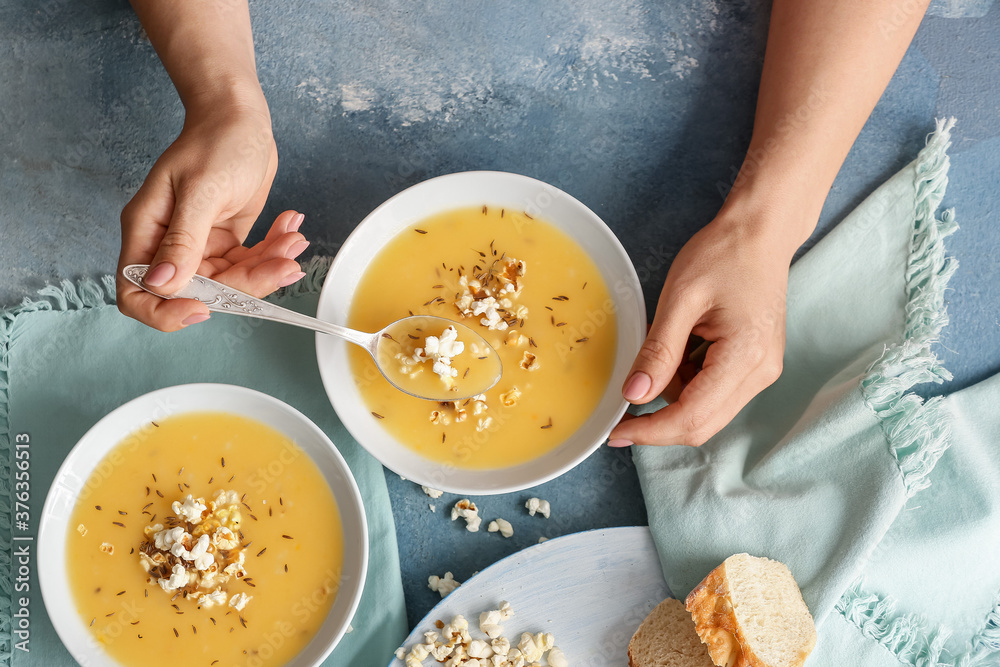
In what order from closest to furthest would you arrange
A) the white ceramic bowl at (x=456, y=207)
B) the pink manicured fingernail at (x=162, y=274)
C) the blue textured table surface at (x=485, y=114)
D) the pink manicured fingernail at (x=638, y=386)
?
the pink manicured fingernail at (x=162, y=274) → the pink manicured fingernail at (x=638, y=386) → the white ceramic bowl at (x=456, y=207) → the blue textured table surface at (x=485, y=114)

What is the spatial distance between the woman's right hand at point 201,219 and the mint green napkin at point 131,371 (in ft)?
0.63

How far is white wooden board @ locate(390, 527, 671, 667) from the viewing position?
1615mm

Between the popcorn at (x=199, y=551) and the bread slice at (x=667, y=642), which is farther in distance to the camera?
the bread slice at (x=667, y=642)

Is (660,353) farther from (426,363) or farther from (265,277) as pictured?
(265,277)

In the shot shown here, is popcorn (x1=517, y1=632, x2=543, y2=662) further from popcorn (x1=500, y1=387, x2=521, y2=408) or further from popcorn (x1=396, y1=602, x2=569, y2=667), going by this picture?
popcorn (x1=500, y1=387, x2=521, y2=408)

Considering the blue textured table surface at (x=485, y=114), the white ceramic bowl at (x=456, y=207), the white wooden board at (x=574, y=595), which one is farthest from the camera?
the blue textured table surface at (x=485, y=114)

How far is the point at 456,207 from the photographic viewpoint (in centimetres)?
163

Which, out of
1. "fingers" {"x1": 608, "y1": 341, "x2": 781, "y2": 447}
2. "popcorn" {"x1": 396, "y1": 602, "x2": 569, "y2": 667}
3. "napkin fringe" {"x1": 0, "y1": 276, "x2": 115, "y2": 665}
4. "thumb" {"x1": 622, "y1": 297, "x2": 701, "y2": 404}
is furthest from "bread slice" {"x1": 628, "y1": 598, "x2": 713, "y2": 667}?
"napkin fringe" {"x1": 0, "y1": 276, "x2": 115, "y2": 665}

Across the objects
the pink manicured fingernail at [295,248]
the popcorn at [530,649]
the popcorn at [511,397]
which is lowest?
the popcorn at [530,649]

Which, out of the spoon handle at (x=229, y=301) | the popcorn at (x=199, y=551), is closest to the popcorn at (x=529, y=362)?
the spoon handle at (x=229, y=301)

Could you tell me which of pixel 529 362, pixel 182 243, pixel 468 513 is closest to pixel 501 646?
pixel 468 513

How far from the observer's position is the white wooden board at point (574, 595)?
5.30 ft

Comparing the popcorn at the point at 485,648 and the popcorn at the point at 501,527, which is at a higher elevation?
the popcorn at the point at 501,527

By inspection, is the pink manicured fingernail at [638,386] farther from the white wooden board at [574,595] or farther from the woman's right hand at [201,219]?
the woman's right hand at [201,219]
